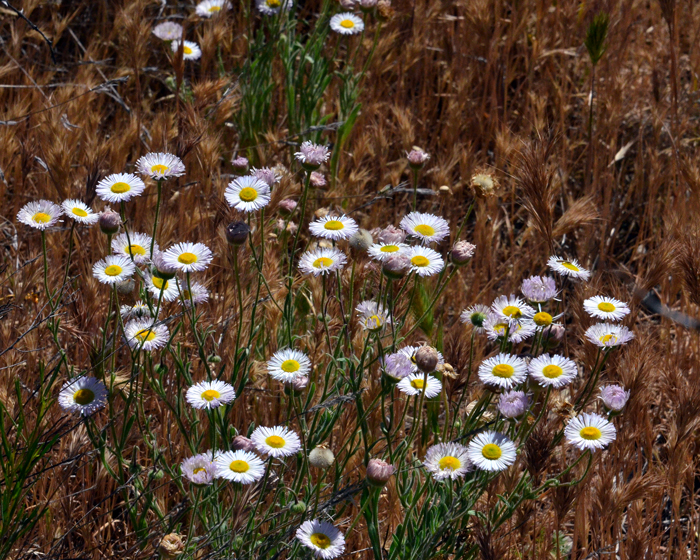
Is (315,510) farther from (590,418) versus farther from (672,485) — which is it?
(672,485)

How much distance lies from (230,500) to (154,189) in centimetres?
136

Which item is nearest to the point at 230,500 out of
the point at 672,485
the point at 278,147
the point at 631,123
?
the point at 672,485

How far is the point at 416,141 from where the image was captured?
363cm

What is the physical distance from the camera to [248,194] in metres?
1.87

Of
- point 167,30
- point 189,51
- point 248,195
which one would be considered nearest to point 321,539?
point 248,195

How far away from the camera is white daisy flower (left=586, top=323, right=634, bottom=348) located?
1832 millimetres

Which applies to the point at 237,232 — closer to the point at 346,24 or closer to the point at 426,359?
the point at 426,359

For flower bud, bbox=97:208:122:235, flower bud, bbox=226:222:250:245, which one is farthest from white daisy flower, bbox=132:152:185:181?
flower bud, bbox=226:222:250:245

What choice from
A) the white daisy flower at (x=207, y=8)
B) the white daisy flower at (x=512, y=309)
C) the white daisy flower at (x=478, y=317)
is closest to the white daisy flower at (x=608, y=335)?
the white daisy flower at (x=512, y=309)

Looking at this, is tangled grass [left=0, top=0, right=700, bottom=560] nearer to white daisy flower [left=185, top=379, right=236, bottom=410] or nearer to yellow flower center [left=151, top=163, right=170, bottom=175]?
white daisy flower [left=185, top=379, right=236, bottom=410]

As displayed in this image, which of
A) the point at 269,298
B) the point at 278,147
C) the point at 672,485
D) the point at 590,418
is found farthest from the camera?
the point at 278,147

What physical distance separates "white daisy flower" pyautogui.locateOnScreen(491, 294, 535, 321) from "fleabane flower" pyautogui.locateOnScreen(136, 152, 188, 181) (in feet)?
2.87

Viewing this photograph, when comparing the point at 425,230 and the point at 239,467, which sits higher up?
the point at 425,230

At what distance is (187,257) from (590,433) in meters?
1.00
